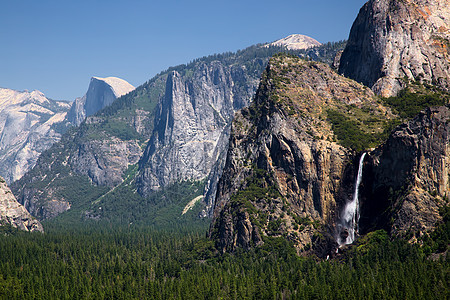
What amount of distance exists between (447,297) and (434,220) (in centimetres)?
4647

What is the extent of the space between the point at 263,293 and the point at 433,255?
55499 millimetres

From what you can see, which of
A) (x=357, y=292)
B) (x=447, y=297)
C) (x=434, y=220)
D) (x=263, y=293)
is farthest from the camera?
(x=434, y=220)

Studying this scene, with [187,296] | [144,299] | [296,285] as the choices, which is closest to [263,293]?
[296,285]

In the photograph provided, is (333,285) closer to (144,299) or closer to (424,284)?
(424,284)

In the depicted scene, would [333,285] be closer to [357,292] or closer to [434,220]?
[357,292]

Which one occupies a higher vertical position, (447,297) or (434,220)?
(434,220)

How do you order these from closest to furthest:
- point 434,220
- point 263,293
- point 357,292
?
point 357,292 < point 263,293 < point 434,220

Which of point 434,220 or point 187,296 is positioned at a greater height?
point 434,220

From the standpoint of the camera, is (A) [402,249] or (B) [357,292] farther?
(A) [402,249]

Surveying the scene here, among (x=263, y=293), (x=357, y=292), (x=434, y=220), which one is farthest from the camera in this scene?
(x=434, y=220)

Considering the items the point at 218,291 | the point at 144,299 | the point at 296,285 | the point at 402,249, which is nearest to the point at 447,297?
the point at 402,249

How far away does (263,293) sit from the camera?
186875 millimetres

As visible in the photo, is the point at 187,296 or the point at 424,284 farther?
the point at 187,296

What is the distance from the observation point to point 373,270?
18712 centimetres
